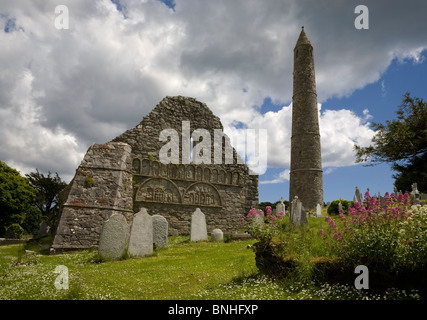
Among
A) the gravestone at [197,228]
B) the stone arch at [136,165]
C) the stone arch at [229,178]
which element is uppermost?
the stone arch at [136,165]

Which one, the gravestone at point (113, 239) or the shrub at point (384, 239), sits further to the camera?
the gravestone at point (113, 239)

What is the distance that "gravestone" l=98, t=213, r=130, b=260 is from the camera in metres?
8.30

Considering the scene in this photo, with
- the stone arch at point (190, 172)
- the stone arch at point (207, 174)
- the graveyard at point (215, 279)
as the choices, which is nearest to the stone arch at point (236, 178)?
the stone arch at point (207, 174)

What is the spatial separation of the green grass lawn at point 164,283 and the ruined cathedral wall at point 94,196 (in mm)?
2474

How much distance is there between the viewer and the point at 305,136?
1115 inches

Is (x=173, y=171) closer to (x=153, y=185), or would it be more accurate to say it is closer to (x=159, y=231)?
(x=153, y=185)

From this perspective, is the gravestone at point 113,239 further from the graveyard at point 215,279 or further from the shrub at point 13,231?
the shrub at point 13,231

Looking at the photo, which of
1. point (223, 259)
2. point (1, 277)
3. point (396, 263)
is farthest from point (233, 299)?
point (1, 277)

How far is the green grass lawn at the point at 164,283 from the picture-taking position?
15.0ft

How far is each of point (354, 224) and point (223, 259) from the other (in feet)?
12.9

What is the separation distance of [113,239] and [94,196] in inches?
164

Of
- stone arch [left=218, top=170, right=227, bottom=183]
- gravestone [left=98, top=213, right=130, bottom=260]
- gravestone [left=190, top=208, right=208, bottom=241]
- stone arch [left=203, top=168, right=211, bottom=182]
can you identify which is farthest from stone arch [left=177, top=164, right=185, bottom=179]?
gravestone [left=98, top=213, right=130, bottom=260]

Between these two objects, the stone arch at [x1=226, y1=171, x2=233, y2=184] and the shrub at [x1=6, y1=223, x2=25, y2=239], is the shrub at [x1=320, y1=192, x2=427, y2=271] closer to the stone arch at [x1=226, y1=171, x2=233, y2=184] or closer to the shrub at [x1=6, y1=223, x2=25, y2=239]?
the stone arch at [x1=226, y1=171, x2=233, y2=184]

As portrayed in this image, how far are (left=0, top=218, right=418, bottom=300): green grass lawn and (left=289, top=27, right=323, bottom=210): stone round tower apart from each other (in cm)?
2074
